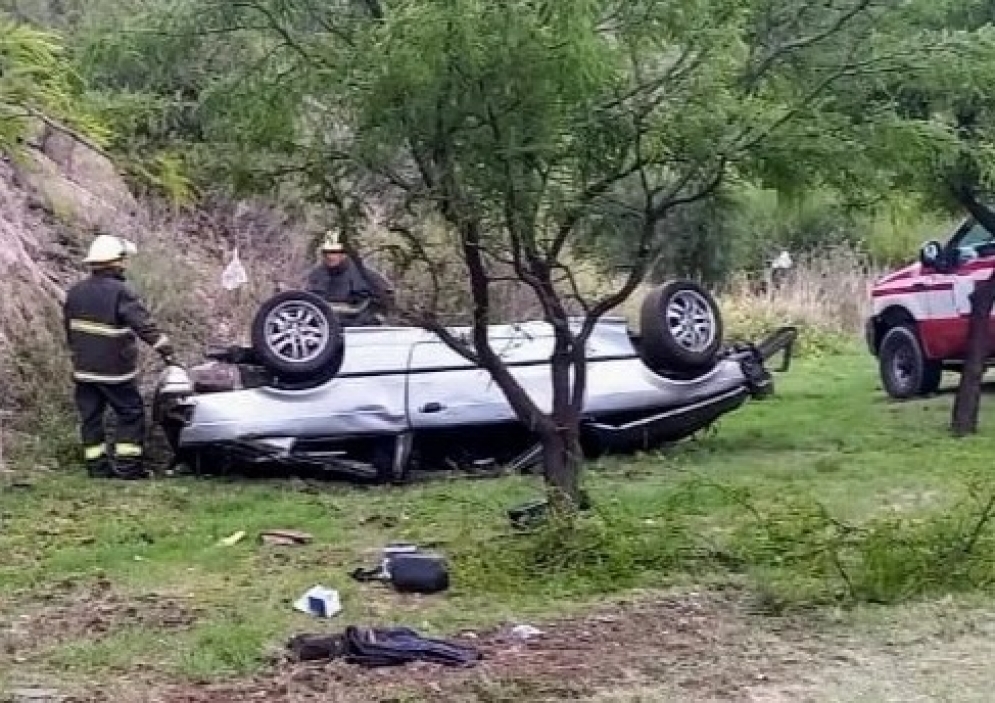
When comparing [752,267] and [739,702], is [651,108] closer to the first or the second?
[739,702]

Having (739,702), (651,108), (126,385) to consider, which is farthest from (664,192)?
(126,385)

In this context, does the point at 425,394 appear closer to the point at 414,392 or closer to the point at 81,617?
the point at 414,392

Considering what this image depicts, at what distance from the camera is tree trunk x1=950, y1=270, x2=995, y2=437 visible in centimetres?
1410

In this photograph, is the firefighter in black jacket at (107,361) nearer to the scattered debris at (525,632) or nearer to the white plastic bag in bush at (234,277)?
the white plastic bag in bush at (234,277)

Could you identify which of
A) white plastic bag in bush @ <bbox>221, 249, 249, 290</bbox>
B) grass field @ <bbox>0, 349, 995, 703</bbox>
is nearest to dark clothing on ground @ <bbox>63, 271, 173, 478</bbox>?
grass field @ <bbox>0, 349, 995, 703</bbox>

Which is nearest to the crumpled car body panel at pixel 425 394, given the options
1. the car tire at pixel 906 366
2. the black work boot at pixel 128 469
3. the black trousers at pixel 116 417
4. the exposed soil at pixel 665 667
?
the black trousers at pixel 116 417

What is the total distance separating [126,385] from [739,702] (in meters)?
7.14

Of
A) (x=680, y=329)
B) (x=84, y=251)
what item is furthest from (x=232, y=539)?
(x=84, y=251)

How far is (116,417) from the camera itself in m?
12.8

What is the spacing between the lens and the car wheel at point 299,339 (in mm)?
12406

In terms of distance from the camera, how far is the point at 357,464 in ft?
40.1

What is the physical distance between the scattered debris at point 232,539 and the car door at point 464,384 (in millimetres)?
2498

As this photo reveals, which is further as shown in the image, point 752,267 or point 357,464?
point 752,267

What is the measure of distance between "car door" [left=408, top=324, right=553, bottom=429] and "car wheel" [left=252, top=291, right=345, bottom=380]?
0.56m
